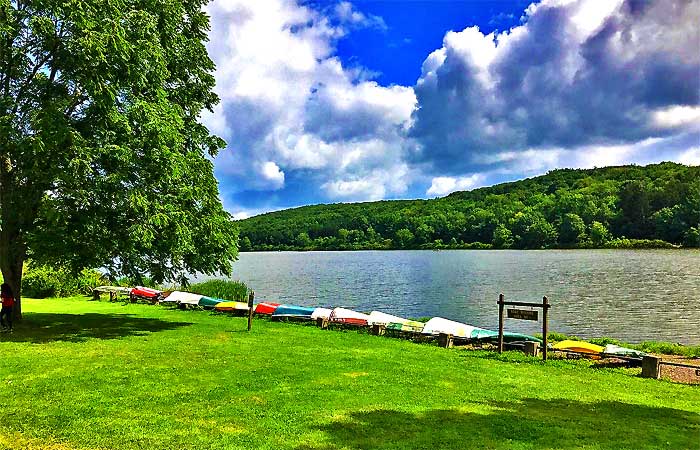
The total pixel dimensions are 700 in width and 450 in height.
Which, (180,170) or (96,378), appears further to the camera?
(180,170)

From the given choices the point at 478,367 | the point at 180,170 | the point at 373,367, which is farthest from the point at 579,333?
the point at 180,170

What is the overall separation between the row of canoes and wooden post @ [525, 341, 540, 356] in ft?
2.17

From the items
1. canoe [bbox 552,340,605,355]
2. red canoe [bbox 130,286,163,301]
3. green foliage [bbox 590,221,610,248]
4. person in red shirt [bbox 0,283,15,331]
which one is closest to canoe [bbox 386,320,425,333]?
canoe [bbox 552,340,605,355]

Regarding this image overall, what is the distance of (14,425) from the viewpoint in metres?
8.45

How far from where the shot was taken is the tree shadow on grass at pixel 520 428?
8156 millimetres

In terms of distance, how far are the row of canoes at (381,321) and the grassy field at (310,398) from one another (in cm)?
142

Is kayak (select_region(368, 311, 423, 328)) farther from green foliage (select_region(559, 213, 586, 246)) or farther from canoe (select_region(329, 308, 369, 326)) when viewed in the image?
green foliage (select_region(559, 213, 586, 246))

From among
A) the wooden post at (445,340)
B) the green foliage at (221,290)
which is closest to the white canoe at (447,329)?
the wooden post at (445,340)

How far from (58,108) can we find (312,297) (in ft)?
106

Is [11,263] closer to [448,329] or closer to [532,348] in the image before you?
[448,329]

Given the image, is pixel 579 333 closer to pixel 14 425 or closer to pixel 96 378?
pixel 96 378

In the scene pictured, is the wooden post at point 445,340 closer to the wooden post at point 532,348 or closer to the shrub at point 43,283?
the wooden post at point 532,348

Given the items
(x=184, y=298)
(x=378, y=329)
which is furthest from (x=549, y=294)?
(x=184, y=298)

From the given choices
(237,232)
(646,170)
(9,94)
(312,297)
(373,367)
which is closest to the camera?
(373,367)
